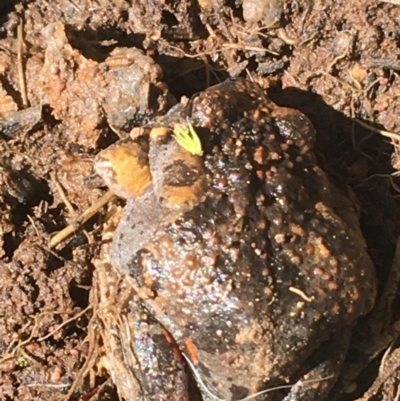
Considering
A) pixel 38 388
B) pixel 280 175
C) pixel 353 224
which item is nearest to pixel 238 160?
pixel 280 175

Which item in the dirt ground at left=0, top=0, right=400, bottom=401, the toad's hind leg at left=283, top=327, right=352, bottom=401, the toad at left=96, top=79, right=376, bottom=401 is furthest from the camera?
the dirt ground at left=0, top=0, right=400, bottom=401

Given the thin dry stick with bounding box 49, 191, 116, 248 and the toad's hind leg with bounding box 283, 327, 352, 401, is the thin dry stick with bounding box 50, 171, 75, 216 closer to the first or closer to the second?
the thin dry stick with bounding box 49, 191, 116, 248

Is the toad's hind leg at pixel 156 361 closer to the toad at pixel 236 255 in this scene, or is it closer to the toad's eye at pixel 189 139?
the toad at pixel 236 255

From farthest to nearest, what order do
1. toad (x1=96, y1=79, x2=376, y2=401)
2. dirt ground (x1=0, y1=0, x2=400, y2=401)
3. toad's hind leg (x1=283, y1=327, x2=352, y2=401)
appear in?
dirt ground (x1=0, y1=0, x2=400, y2=401), toad's hind leg (x1=283, y1=327, x2=352, y2=401), toad (x1=96, y1=79, x2=376, y2=401)

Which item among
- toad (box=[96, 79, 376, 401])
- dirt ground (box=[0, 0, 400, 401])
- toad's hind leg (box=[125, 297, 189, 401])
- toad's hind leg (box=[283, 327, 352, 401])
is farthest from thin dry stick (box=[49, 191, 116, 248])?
toad's hind leg (box=[283, 327, 352, 401])

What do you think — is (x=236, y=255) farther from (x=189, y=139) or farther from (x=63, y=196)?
(x=63, y=196)

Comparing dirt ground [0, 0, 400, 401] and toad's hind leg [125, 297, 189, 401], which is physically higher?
dirt ground [0, 0, 400, 401]
